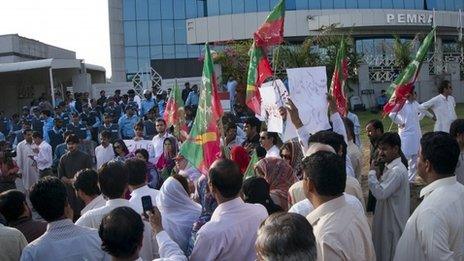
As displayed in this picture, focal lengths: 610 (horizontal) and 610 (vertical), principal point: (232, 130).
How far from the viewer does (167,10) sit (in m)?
45.6

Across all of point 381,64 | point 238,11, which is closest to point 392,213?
point 381,64

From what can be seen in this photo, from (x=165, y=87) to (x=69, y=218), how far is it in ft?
75.4

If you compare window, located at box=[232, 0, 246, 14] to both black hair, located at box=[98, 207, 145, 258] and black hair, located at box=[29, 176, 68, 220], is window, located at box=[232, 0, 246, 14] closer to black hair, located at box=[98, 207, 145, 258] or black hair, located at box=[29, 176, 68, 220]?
black hair, located at box=[29, 176, 68, 220]

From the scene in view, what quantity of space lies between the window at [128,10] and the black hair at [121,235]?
43338 mm

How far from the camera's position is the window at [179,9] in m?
45.3

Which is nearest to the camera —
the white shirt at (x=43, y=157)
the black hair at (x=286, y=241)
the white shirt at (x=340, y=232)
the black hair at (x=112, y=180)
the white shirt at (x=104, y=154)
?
the black hair at (x=286, y=241)

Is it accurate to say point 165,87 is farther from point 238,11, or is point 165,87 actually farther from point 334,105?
point 334,105

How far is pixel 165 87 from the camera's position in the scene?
26.5 meters

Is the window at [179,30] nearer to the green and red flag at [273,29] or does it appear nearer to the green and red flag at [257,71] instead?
the green and red flag at [257,71]

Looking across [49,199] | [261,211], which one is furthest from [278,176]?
[49,199]

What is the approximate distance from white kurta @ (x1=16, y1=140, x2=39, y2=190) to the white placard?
704 cm

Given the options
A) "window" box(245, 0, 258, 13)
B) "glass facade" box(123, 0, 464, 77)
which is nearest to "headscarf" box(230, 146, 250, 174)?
"window" box(245, 0, 258, 13)

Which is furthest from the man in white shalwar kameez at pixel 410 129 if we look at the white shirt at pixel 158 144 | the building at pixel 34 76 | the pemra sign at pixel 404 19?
the pemra sign at pixel 404 19

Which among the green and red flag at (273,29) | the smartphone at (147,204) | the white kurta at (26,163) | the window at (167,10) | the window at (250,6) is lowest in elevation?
the white kurta at (26,163)
